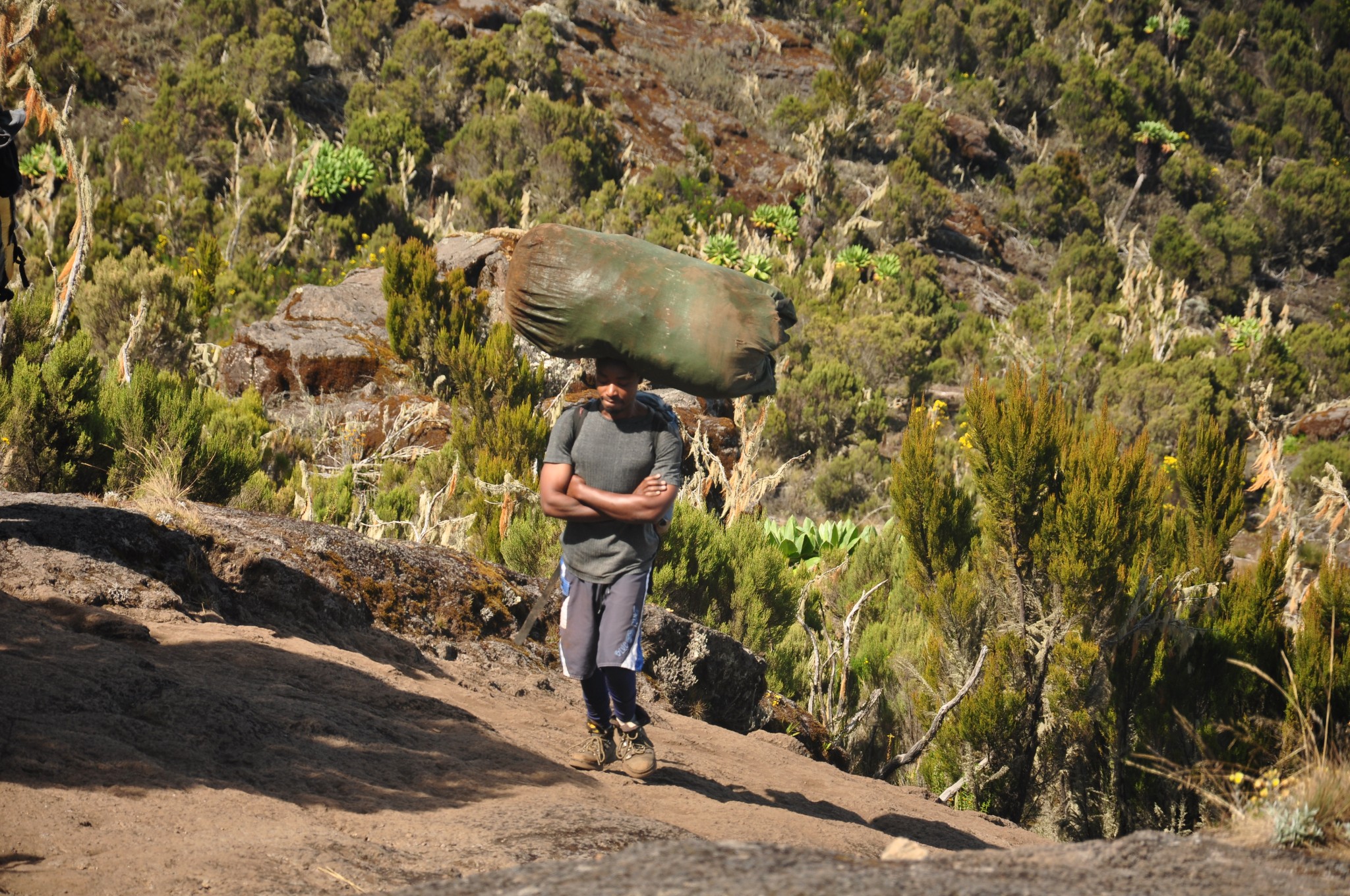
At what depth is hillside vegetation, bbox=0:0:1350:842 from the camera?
6418 millimetres

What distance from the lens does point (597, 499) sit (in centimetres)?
379

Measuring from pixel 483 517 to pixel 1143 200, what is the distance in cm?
3253

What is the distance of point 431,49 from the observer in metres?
30.0

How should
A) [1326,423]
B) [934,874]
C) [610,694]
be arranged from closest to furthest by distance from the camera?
[934,874], [610,694], [1326,423]

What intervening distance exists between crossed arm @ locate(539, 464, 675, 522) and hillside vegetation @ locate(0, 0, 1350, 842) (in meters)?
1.81

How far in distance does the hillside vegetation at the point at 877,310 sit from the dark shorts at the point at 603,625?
1.81 m

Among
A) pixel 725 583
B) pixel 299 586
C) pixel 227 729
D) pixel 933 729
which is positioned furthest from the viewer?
pixel 725 583

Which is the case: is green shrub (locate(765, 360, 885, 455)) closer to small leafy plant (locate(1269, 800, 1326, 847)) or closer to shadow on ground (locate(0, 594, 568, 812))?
shadow on ground (locate(0, 594, 568, 812))

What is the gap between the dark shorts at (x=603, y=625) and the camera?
3816mm

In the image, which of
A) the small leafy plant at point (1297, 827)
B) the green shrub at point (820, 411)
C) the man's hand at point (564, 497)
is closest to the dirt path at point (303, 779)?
the man's hand at point (564, 497)

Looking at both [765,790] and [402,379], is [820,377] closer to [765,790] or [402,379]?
[402,379]

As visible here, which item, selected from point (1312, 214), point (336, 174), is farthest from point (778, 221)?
point (1312, 214)

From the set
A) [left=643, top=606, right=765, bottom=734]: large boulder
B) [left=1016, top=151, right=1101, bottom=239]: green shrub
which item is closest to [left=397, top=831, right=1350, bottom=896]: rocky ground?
[left=643, top=606, right=765, bottom=734]: large boulder

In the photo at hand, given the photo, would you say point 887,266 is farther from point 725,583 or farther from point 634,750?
point 634,750
